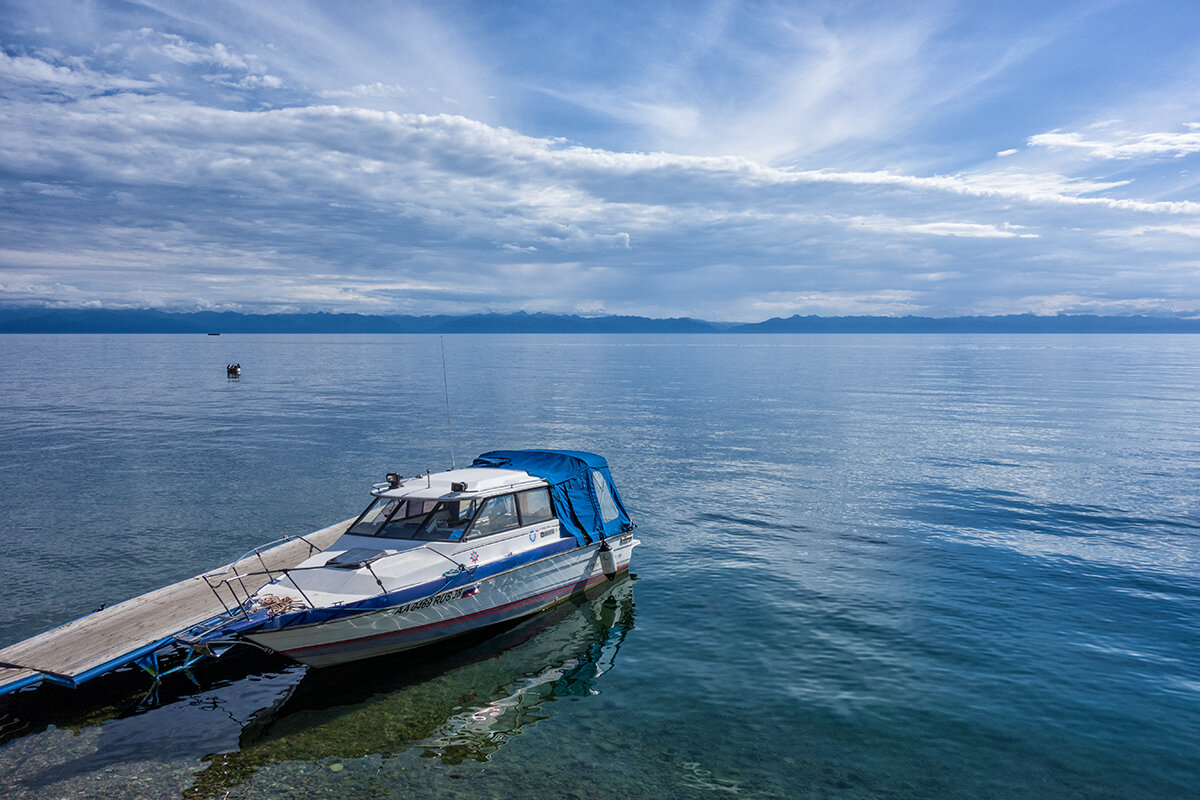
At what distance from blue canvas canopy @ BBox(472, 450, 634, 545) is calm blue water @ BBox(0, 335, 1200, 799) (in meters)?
2.22

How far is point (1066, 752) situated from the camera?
1226cm

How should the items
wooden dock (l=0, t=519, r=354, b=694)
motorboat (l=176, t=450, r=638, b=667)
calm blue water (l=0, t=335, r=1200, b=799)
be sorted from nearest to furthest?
calm blue water (l=0, t=335, r=1200, b=799) → wooden dock (l=0, t=519, r=354, b=694) → motorboat (l=176, t=450, r=638, b=667)

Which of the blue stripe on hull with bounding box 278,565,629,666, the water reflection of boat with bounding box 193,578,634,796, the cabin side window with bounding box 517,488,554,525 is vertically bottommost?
the water reflection of boat with bounding box 193,578,634,796

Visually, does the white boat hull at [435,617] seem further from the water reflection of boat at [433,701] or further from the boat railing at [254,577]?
the water reflection of boat at [433,701]

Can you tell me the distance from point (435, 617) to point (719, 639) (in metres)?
7.10

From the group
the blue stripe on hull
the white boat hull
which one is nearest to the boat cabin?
the white boat hull

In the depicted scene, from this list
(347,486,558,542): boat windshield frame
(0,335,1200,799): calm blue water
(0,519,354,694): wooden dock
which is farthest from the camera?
(347,486,558,542): boat windshield frame

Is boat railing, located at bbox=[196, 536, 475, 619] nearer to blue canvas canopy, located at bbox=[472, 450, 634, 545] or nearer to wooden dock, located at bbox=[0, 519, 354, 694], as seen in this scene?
wooden dock, located at bbox=[0, 519, 354, 694]

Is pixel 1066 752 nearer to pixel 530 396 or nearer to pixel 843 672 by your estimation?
pixel 843 672

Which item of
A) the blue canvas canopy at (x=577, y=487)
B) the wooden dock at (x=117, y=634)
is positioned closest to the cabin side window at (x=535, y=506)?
the blue canvas canopy at (x=577, y=487)

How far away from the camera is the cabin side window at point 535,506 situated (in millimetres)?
17938

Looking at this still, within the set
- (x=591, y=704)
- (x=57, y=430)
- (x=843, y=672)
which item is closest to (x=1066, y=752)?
(x=843, y=672)

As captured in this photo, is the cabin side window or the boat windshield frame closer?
the boat windshield frame

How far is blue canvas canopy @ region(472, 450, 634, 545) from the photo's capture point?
62.7 ft
